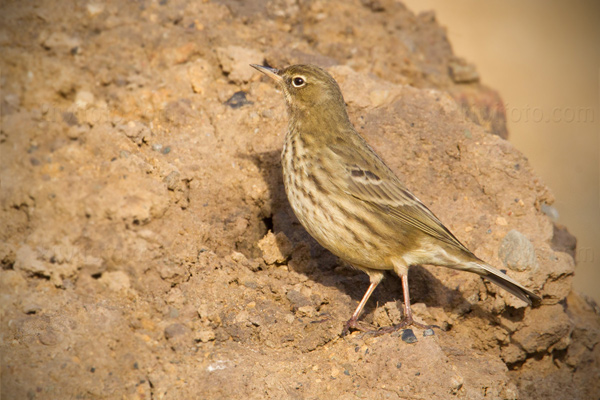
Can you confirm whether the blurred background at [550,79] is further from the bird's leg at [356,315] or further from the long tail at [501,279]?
the bird's leg at [356,315]

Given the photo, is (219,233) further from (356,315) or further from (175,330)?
(356,315)

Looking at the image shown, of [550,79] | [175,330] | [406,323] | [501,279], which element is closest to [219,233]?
[175,330]

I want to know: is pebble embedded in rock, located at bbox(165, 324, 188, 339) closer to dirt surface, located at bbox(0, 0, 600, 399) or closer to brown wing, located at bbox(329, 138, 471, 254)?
dirt surface, located at bbox(0, 0, 600, 399)

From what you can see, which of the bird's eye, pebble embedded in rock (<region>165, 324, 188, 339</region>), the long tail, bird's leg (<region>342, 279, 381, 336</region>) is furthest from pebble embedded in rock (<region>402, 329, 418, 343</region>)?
the bird's eye

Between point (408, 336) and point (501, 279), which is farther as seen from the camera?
point (501, 279)

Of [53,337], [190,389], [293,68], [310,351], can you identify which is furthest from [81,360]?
[293,68]

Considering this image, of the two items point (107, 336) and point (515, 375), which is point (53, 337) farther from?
point (515, 375)

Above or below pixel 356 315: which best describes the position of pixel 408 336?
above
